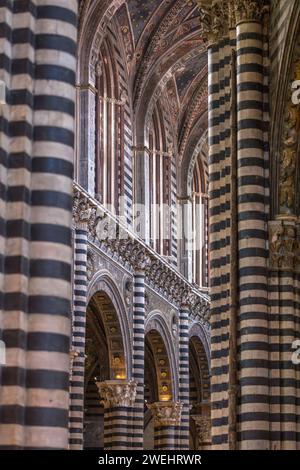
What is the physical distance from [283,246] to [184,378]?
18.9 m

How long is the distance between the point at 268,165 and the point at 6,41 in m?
7.00

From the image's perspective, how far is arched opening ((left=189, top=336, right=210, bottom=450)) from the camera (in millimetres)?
40969

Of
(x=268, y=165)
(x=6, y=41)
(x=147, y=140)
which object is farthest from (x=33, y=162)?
(x=147, y=140)

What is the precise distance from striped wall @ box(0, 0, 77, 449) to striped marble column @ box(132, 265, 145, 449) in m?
20.0

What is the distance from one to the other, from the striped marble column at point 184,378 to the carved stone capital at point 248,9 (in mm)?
19250

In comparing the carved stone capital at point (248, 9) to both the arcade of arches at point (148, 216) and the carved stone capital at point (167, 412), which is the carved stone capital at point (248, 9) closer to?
the arcade of arches at point (148, 216)

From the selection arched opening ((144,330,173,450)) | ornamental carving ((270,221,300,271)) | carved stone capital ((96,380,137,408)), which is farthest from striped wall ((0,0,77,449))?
arched opening ((144,330,173,450))

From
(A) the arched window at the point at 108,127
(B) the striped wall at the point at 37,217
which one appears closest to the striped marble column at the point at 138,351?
(A) the arched window at the point at 108,127

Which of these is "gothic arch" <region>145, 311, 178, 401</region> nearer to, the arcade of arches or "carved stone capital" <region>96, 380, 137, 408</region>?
the arcade of arches

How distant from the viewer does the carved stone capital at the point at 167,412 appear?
119ft

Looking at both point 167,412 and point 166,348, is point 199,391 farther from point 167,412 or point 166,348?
point 166,348

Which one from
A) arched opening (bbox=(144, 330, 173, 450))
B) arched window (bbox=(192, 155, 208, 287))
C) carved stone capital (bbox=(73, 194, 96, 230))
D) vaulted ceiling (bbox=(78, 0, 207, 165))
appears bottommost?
arched opening (bbox=(144, 330, 173, 450))

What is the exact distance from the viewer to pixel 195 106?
128 feet
